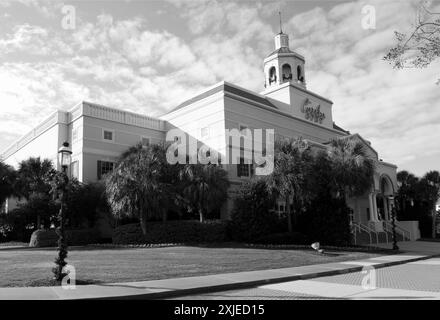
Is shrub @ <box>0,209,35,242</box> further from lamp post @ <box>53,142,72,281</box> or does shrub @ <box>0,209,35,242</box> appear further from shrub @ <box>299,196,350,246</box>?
shrub @ <box>299,196,350,246</box>

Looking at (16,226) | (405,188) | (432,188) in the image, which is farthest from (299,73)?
(16,226)

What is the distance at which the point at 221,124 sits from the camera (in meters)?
31.8

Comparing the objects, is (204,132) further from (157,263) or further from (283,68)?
(157,263)

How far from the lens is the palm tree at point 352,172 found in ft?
87.5

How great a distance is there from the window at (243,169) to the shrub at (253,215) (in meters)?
4.95

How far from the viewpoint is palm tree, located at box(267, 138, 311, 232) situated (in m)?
24.8

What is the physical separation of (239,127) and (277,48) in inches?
612

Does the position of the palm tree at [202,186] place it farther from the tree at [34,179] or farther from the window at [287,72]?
the window at [287,72]

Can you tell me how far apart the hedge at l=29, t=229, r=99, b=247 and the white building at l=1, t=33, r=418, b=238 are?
462 centimetres

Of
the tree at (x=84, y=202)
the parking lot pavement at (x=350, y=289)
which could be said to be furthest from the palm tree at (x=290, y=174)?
the tree at (x=84, y=202)

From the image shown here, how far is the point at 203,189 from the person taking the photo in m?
25.4

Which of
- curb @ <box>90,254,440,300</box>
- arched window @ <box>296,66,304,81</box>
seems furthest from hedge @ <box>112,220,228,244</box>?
arched window @ <box>296,66,304,81</box>

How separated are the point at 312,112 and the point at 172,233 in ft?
76.0
